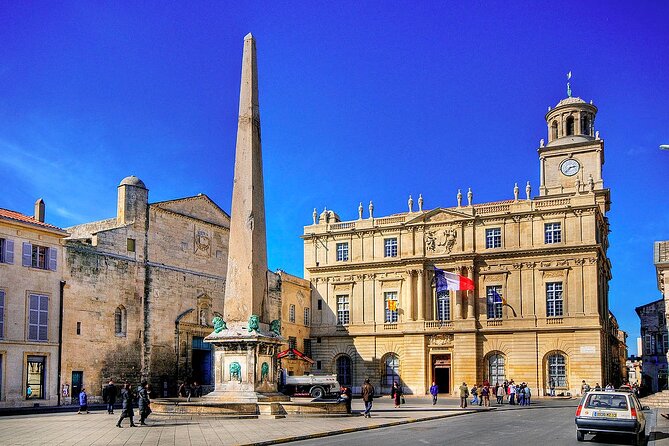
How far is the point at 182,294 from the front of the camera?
41.7 meters

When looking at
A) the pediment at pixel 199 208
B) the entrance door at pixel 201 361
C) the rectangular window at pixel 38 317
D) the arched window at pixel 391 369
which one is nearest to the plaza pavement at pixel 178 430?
the rectangular window at pixel 38 317

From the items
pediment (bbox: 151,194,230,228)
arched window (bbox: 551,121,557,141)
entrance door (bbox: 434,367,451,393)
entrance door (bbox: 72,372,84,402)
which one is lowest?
entrance door (bbox: 434,367,451,393)

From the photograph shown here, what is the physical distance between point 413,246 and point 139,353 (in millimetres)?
20622

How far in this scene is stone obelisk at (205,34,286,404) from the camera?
2375 cm

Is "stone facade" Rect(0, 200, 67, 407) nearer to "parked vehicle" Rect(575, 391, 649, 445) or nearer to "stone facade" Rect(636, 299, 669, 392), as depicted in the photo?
"parked vehicle" Rect(575, 391, 649, 445)

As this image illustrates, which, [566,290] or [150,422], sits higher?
[566,290]

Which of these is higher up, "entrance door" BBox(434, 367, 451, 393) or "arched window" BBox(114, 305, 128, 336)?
"arched window" BBox(114, 305, 128, 336)

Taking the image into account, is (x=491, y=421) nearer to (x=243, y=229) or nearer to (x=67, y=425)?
(x=243, y=229)

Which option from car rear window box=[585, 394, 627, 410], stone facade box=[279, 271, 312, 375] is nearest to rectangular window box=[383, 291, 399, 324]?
stone facade box=[279, 271, 312, 375]

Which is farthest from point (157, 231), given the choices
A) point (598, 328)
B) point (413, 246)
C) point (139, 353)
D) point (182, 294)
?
point (598, 328)

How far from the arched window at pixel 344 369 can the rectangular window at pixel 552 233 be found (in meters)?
15.9

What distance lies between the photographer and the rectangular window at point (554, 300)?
47.7 meters

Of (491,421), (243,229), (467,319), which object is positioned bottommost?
(491,421)

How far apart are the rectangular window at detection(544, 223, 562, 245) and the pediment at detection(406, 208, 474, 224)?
4820mm
